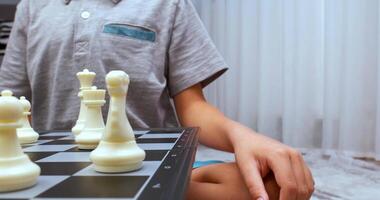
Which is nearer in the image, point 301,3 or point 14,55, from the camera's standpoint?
point 14,55

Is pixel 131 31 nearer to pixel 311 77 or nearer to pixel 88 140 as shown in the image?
pixel 88 140

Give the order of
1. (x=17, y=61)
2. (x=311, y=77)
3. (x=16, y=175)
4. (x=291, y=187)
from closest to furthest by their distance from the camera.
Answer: (x=16, y=175), (x=291, y=187), (x=17, y=61), (x=311, y=77)

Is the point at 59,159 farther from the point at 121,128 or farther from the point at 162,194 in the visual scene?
the point at 162,194

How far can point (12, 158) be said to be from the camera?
41 cm

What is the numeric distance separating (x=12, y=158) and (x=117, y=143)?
0.12 metres

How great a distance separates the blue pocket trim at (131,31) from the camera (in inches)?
41.1

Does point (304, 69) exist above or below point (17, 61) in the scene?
below

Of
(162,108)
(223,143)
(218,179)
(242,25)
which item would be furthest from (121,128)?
(242,25)

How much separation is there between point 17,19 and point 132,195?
3.38 feet

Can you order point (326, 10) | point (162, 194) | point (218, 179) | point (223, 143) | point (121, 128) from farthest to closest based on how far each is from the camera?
point (326, 10) → point (223, 143) → point (218, 179) → point (121, 128) → point (162, 194)

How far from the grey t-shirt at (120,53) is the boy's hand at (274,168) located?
0.40 m

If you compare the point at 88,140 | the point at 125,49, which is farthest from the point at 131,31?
the point at 88,140

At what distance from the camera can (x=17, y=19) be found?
1.19m

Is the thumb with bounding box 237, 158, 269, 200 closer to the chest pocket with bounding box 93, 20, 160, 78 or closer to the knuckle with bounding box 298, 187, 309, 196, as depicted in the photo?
the knuckle with bounding box 298, 187, 309, 196
